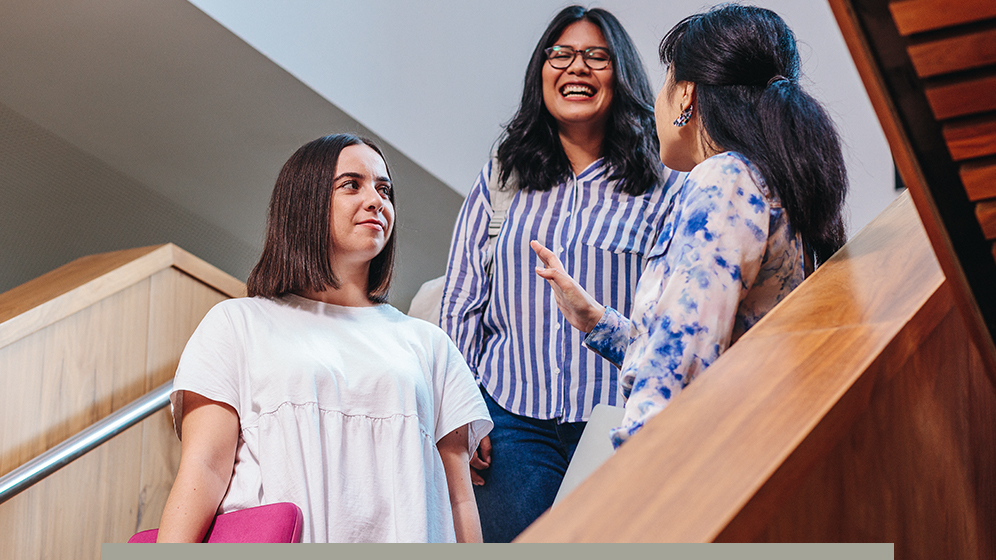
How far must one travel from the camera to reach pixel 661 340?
1.12 meters

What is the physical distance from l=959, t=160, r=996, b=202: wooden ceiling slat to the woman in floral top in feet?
1.09

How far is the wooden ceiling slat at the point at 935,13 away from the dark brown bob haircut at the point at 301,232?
49.4 inches

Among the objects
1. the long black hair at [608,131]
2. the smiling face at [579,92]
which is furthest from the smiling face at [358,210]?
the smiling face at [579,92]

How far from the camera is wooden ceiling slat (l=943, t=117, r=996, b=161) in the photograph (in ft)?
2.77

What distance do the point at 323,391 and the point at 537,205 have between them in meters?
0.78

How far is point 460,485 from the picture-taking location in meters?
1.75

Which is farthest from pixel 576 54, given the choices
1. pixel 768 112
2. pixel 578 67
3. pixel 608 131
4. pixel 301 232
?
pixel 768 112

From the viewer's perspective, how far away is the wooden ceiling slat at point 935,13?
76 cm

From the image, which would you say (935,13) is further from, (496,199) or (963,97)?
(496,199)

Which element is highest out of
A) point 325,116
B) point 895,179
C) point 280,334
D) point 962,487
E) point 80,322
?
point 325,116

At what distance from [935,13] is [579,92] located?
143 centimetres

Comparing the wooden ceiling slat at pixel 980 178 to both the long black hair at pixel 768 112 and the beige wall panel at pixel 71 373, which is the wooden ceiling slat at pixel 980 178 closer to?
the long black hair at pixel 768 112

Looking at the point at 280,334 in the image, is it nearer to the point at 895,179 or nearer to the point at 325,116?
the point at 325,116

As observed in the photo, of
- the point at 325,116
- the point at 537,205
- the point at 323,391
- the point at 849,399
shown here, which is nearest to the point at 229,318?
the point at 323,391
